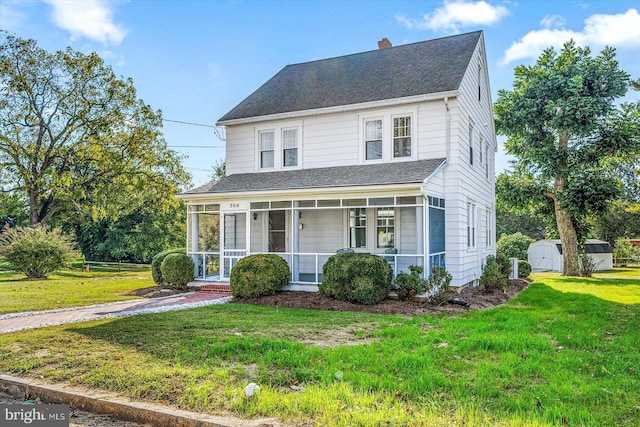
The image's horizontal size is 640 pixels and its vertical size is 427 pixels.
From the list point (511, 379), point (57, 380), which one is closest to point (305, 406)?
point (511, 379)

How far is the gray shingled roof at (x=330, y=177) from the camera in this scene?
12141 mm

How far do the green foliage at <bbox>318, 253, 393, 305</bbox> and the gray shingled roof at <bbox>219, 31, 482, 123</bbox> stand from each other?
551 cm

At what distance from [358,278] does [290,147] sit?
6.44 meters

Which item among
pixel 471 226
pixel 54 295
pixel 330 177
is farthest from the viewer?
pixel 471 226

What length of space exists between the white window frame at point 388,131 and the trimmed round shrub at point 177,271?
21.4 feet

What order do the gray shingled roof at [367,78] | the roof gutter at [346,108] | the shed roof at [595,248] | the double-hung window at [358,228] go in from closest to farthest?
the roof gutter at [346,108] < the gray shingled roof at [367,78] < the double-hung window at [358,228] < the shed roof at [595,248]

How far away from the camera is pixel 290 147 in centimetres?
1570

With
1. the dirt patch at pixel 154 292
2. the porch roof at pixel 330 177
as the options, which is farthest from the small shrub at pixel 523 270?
the dirt patch at pixel 154 292

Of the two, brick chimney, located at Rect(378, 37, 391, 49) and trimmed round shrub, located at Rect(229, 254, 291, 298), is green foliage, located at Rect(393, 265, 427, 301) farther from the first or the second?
brick chimney, located at Rect(378, 37, 391, 49)

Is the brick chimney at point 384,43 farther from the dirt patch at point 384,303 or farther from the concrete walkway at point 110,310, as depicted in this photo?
the concrete walkway at point 110,310

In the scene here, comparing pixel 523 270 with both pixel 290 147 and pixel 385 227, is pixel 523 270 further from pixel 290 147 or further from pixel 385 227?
pixel 290 147

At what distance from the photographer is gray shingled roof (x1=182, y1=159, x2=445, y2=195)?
12.1m

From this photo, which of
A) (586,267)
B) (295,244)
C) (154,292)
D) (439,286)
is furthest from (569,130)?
(154,292)

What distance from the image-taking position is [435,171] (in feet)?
39.4
